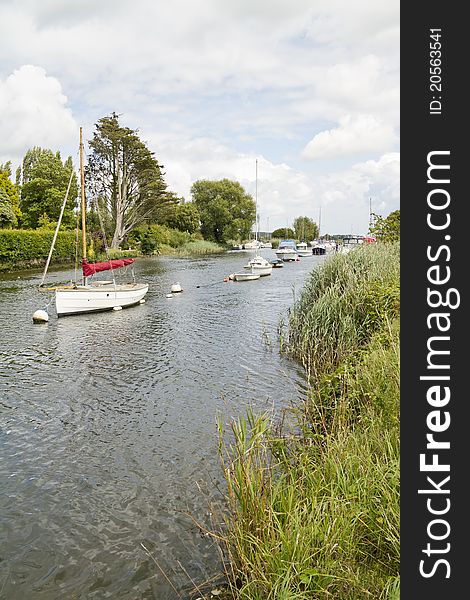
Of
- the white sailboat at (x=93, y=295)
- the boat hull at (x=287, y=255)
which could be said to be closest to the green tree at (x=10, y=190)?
the boat hull at (x=287, y=255)

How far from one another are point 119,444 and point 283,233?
114863mm

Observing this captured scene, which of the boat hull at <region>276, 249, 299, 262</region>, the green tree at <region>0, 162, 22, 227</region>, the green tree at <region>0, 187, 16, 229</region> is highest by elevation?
the green tree at <region>0, 162, 22, 227</region>

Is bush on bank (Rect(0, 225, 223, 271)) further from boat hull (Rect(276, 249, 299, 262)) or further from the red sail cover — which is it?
boat hull (Rect(276, 249, 299, 262))

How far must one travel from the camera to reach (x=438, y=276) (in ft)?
7.28

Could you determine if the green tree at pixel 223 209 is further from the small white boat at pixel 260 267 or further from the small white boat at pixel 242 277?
the small white boat at pixel 242 277

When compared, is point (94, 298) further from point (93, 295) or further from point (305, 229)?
point (305, 229)

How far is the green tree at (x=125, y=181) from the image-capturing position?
55.7m

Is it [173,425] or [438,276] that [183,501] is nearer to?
[173,425]

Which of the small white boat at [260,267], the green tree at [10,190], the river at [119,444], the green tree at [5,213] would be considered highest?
the green tree at [10,190]

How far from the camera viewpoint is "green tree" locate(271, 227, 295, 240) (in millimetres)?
117713

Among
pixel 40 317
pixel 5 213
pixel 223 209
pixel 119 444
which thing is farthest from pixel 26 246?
pixel 223 209

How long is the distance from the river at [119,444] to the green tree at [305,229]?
99.6m

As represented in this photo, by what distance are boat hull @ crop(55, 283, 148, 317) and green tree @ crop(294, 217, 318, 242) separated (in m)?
93.6

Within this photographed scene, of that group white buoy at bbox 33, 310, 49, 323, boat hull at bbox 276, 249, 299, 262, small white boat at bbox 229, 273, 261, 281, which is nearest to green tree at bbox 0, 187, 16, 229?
small white boat at bbox 229, 273, 261, 281
